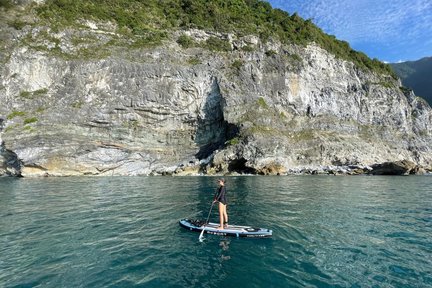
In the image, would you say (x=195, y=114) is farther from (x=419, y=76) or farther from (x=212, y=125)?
(x=419, y=76)

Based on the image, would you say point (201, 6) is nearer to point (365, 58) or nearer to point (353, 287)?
point (365, 58)

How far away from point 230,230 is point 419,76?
21409 centimetres

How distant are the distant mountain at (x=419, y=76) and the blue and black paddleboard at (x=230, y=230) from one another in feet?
623

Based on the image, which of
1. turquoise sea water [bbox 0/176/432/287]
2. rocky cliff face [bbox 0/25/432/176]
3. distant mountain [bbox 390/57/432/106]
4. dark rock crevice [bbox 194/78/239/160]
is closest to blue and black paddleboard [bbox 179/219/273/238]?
turquoise sea water [bbox 0/176/432/287]

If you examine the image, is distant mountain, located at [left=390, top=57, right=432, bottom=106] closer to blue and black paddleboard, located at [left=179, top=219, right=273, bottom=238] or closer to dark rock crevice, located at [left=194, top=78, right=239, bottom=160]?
dark rock crevice, located at [left=194, top=78, right=239, bottom=160]

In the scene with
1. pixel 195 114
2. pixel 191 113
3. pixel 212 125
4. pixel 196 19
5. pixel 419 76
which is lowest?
pixel 212 125

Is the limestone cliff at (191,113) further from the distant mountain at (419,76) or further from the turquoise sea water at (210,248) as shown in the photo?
the distant mountain at (419,76)

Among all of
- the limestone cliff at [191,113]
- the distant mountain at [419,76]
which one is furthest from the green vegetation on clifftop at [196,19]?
the distant mountain at [419,76]

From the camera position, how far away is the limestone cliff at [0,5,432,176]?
51000 millimetres

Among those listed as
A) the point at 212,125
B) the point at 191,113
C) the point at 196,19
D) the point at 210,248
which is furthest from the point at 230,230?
the point at 196,19

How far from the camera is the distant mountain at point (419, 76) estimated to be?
557ft

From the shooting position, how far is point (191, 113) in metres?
63.2

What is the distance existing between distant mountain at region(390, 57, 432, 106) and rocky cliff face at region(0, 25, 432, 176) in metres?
113

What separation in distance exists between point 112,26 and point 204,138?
3170 centimetres
